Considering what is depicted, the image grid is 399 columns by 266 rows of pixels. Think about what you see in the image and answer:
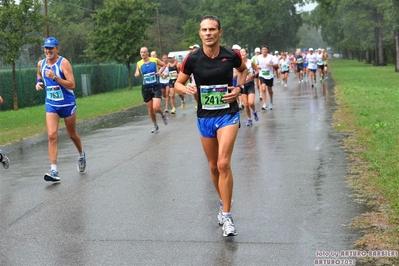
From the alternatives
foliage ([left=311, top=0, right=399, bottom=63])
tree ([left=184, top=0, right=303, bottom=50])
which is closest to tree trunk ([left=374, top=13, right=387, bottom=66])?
foliage ([left=311, top=0, right=399, bottom=63])

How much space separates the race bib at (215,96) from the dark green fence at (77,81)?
23.9 m

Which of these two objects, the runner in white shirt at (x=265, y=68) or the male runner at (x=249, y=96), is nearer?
the male runner at (x=249, y=96)

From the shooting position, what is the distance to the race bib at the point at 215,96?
22.6ft

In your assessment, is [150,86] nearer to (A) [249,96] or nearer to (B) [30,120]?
(A) [249,96]

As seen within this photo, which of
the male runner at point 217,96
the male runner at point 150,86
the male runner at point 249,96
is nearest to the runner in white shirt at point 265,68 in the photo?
the male runner at point 249,96

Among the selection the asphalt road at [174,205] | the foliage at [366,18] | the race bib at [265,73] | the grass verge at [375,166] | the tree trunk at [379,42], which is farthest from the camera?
the tree trunk at [379,42]

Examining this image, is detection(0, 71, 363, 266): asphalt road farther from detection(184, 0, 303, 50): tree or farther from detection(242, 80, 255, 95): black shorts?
detection(184, 0, 303, 50): tree

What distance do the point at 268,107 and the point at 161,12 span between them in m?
80.0

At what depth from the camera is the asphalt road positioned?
6.24m

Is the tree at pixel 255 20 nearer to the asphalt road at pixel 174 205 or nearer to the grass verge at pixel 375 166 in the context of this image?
the grass verge at pixel 375 166

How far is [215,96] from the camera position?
22.6ft

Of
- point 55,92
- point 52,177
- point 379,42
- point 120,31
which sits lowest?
point 52,177

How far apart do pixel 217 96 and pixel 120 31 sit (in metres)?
38.6

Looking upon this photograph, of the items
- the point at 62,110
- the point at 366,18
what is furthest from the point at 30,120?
the point at 366,18
